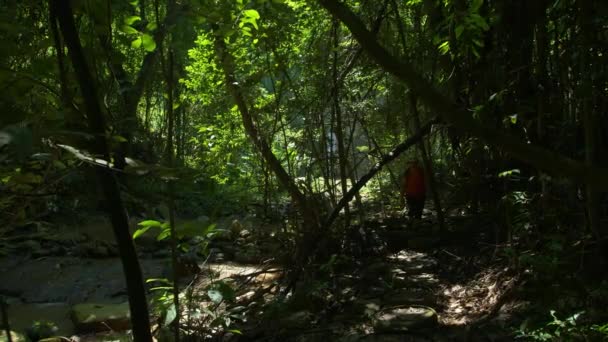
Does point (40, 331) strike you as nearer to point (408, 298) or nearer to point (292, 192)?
point (292, 192)

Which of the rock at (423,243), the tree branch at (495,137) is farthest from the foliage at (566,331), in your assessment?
the rock at (423,243)

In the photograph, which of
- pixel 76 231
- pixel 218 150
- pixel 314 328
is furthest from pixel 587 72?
pixel 76 231

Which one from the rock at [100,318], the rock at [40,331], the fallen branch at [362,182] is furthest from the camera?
the fallen branch at [362,182]

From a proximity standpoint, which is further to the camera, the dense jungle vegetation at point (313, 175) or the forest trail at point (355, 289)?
the forest trail at point (355, 289)

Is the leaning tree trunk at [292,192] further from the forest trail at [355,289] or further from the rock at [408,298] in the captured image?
the rock at [408,298]

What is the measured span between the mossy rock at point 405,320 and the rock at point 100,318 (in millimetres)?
2915

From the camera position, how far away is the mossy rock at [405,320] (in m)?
4.75

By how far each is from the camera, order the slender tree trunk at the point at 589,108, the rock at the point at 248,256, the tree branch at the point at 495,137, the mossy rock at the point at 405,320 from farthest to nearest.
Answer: the rock at the point at 248,256 < the mossy rock at the point at 405,320 < the slender tree trunk at the point at 589,108 < the tree branch at the point at 495,137

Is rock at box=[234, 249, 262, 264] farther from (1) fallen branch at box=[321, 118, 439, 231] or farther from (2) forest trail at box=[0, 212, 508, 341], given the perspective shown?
(1) fallen branch at box=[321, 118, 439, 231]

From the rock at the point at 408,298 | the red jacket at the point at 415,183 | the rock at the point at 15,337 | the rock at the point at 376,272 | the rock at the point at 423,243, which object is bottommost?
the rock at the point at 408,298

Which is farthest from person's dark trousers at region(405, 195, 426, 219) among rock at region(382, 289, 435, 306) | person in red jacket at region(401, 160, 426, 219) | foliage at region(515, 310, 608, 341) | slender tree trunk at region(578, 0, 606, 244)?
foliage at region(515, 310, 608, 341)

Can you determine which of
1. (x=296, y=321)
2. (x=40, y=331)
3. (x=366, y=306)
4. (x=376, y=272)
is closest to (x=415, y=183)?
(x=376, y=272)

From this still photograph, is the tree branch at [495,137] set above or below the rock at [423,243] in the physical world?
above

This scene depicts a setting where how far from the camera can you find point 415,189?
31.3 ft
